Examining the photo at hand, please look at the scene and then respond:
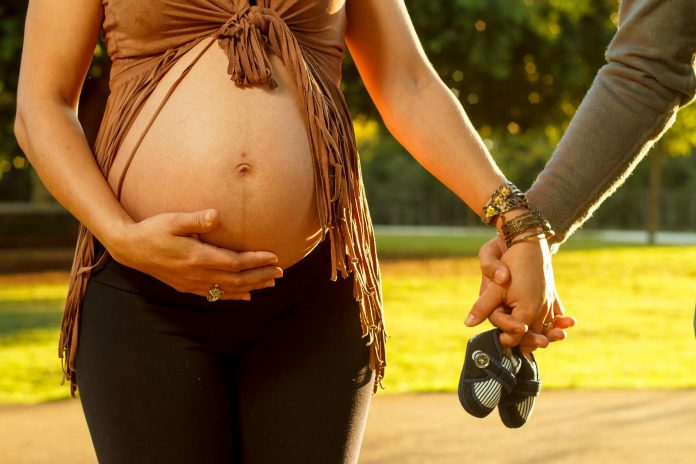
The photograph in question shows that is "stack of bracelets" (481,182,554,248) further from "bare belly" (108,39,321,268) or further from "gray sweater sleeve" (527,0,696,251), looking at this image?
"bare belly" (108,39,321,268)

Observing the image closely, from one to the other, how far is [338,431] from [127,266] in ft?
1.71

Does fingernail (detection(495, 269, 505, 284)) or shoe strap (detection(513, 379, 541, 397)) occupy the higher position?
fingernail (detection(495, 269, 505, 284))

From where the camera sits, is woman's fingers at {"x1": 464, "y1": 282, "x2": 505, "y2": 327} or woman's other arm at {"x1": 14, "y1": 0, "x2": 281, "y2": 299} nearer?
woman's other arm at {"x1": 14, "y1": 0, "x2": 281, "y2": 299}

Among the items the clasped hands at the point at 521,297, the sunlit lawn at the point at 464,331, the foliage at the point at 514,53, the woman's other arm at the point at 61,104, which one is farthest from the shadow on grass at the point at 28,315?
the foliage at the point at 514,53

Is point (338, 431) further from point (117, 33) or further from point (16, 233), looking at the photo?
point (16, 233)

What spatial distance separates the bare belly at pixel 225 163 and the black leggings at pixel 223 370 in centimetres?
11

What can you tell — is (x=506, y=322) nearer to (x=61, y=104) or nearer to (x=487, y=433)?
(x=61, y=104)

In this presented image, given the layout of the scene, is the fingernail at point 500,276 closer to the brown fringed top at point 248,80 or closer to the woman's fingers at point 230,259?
the brown fringed top at point 248,80

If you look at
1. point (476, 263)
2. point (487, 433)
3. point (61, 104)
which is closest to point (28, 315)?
point (487, 433)

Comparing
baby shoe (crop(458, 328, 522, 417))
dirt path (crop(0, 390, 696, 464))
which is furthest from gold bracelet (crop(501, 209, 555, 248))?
dirt path (crop(0, 390, 696, 464))

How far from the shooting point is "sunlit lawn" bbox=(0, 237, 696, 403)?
6.64m

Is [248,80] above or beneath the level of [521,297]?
above

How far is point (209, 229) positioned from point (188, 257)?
0.22 ft

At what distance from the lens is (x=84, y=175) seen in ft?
6.02
